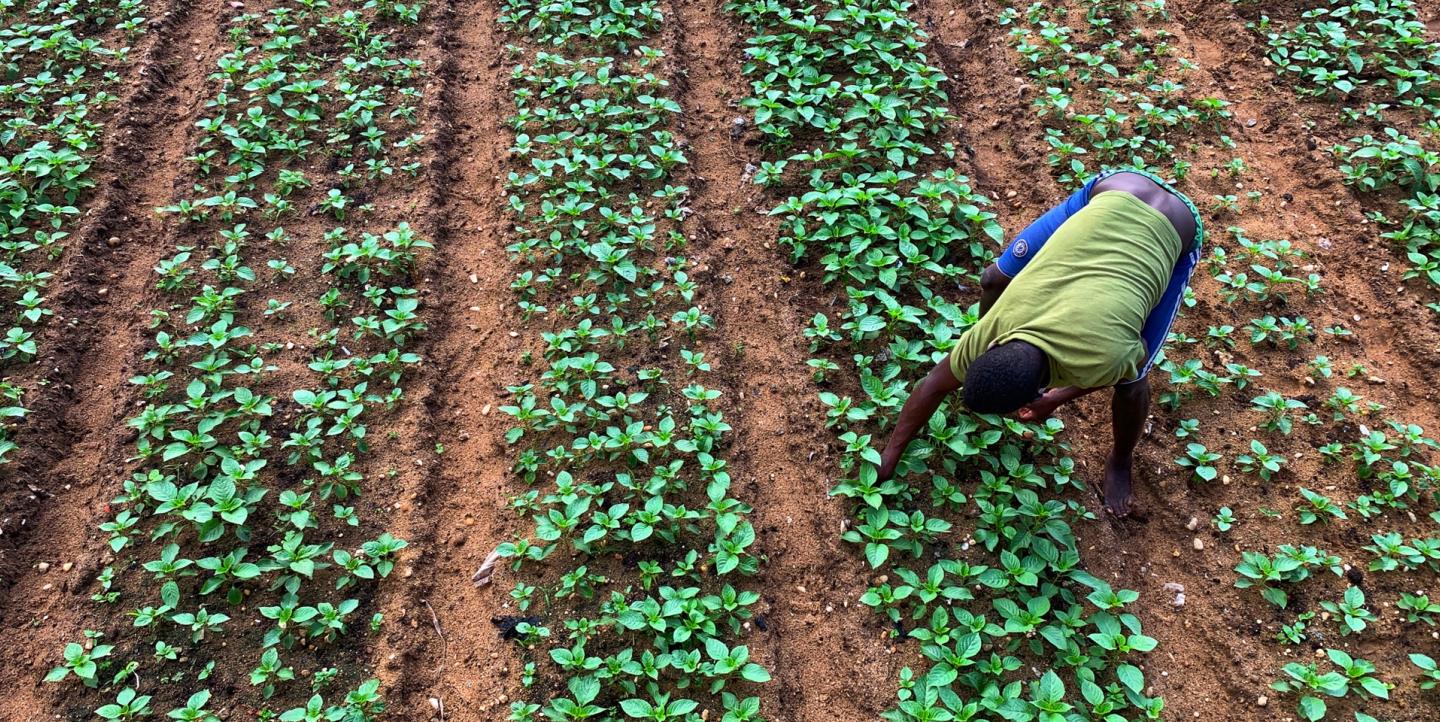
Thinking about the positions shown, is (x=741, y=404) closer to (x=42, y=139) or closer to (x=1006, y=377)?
(x=1006, y=377)

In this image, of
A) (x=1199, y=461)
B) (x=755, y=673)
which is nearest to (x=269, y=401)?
(x=755, y=673)

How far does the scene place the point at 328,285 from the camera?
3973mm

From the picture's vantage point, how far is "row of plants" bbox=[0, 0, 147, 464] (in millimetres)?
3629

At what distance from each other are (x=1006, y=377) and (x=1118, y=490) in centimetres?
116

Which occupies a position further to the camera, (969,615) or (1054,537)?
(1054,537)

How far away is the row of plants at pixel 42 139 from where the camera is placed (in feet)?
11.9

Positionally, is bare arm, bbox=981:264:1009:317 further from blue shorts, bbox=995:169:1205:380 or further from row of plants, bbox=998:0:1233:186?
row of plants, bbox=998:0:1233:186

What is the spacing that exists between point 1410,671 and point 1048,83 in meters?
3.46

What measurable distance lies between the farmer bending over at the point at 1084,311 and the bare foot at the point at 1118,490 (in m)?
0.06

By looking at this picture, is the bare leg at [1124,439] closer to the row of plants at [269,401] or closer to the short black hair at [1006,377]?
the short black hair at [1006,377]

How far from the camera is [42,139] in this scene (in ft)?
14.7

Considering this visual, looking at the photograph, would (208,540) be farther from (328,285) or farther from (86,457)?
(328,285)

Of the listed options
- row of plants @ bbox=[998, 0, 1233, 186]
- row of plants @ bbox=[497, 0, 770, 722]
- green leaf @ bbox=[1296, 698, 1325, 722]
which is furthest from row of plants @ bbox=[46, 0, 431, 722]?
row of plants @ bbox=[998, 0, 1233, 186]

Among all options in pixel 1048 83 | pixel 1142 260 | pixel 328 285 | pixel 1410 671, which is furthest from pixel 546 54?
pixel 1410 671
